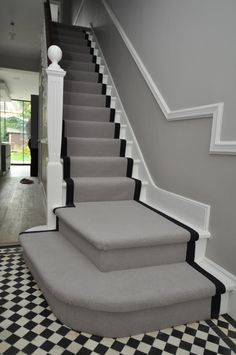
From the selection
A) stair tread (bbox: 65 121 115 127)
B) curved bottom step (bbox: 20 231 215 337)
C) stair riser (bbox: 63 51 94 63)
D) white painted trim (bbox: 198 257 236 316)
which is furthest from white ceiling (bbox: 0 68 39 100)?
white painted trim (bbox: 198 257 236 316)

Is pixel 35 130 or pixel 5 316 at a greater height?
pixel 35 130

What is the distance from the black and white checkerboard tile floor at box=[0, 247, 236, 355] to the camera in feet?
4.30

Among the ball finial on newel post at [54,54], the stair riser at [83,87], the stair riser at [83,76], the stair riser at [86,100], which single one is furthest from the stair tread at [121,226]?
the stair riser at [83,76]

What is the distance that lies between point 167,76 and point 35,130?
4.97m

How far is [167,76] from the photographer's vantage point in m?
2.29

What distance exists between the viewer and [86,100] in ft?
11.5

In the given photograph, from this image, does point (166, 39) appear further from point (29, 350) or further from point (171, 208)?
point (29, 350)

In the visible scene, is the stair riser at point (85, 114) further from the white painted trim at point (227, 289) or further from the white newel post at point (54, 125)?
the white painted trim at point (227, 289)

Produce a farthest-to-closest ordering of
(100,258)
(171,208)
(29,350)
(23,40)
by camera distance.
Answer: (23,40) < (171,208) < (100,258) < (29,350)

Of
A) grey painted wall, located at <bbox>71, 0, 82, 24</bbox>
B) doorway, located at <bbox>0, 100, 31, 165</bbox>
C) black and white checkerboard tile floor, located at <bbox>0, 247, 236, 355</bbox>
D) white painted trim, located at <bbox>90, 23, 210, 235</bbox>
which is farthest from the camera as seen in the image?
doorway, located at <bbox>0, 100, 31, 165</bbox>

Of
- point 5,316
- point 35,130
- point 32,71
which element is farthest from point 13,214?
point 32,71

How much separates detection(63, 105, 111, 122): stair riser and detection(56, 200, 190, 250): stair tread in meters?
1.30

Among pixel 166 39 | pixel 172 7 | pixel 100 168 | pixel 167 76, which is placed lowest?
pixel 100 168

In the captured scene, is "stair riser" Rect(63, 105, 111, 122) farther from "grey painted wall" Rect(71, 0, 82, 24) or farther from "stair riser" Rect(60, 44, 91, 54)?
"grey painted wall" Rect(71, 0, 82, 24)
